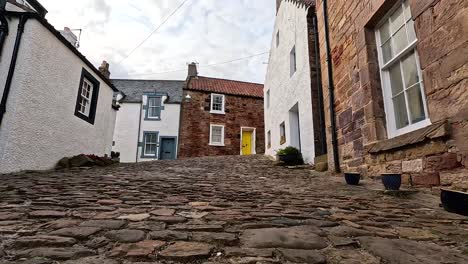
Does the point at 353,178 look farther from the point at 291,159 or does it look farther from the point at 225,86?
the point at 225,86

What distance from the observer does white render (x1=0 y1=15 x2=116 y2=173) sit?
6141mm

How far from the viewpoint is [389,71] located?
14.2 ft

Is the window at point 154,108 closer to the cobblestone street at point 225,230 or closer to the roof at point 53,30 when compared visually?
the roof at point 53,30

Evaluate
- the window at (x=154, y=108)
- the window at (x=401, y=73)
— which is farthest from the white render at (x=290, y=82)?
the window at (x=154, y=108)

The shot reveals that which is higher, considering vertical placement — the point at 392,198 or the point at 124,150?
the point at 124,150

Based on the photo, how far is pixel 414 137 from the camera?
3.42 metres

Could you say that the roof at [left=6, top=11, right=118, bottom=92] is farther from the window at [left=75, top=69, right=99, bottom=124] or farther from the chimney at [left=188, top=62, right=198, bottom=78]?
the chimney at [left=188, top=62, right=198, bottom=78]

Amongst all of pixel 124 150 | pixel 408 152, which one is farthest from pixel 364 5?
pixel 124 150

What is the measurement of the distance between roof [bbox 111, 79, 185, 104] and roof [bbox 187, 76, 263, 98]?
1279mm

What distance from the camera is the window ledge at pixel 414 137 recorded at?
119 inches

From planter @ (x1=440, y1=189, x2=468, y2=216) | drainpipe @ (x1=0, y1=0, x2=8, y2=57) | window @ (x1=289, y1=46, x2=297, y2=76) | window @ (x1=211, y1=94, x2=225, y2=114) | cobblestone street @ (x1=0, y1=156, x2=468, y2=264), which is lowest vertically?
cobblestone street @ (x1=0, y1=156, x2=468, y2=264)

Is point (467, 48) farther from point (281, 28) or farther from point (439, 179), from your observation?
point (281, 28)

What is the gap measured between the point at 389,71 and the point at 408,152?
1419 millimetres

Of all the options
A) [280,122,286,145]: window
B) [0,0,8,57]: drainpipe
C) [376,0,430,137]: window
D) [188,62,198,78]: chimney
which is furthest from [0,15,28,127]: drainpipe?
[188,62,198,78]: chimney
